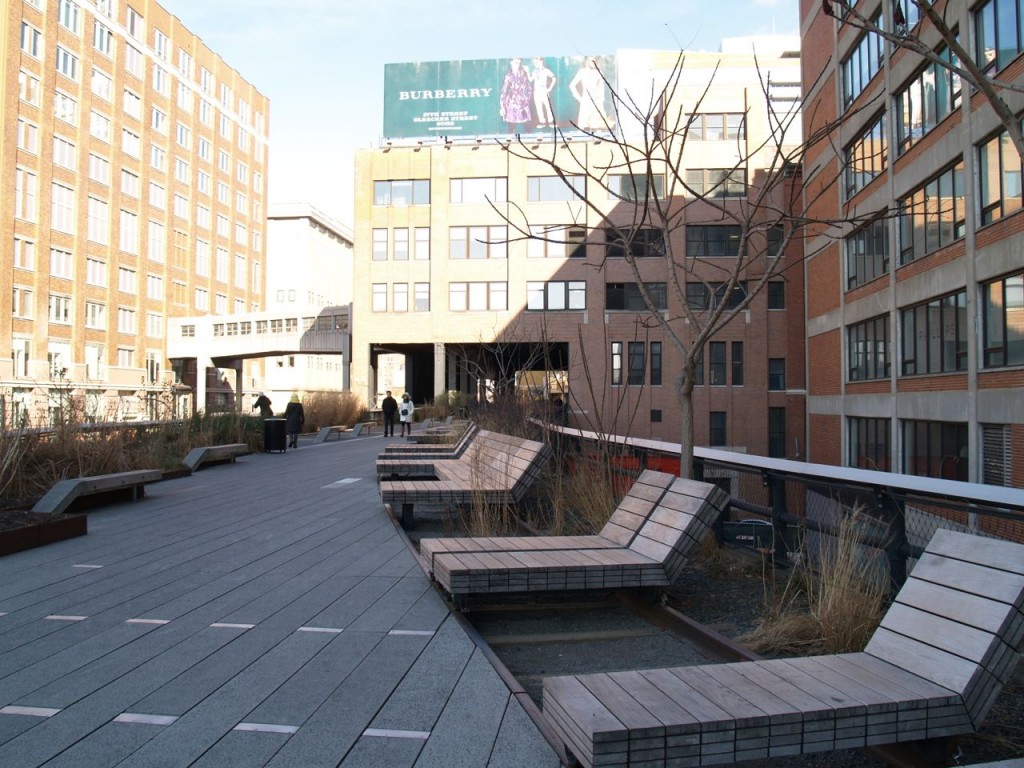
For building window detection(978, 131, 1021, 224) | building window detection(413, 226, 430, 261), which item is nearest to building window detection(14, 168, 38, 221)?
building window detection(413, 226, 430, 261)

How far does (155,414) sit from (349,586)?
12.1 meters

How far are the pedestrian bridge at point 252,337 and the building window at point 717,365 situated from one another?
22.6m

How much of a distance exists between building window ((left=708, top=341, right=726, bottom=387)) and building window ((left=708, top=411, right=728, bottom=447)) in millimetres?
1814

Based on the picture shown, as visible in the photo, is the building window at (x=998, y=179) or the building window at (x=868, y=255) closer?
the building window at (x=998, y=179)

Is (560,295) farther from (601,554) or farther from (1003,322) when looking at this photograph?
(601,554)

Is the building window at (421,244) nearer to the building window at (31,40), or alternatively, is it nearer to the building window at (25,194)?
the building window at (25,194)

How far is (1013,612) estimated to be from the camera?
287 centimetres

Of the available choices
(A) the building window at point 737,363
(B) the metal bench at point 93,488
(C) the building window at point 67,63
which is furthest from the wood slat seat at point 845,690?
(C) the building window at point 67,63

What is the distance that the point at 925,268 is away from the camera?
78.8ft

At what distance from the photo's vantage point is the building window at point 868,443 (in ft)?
89.0

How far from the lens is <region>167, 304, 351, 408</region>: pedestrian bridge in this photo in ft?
184

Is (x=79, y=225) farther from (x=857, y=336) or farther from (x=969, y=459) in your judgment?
(x=969, y=459)

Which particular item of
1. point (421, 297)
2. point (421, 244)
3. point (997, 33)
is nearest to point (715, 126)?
point (421, 244)

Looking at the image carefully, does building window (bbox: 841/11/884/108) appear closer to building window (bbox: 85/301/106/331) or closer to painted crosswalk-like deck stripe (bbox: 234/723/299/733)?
painted crosswalk-like deck stripe (bbox: 234/723/299/733)
